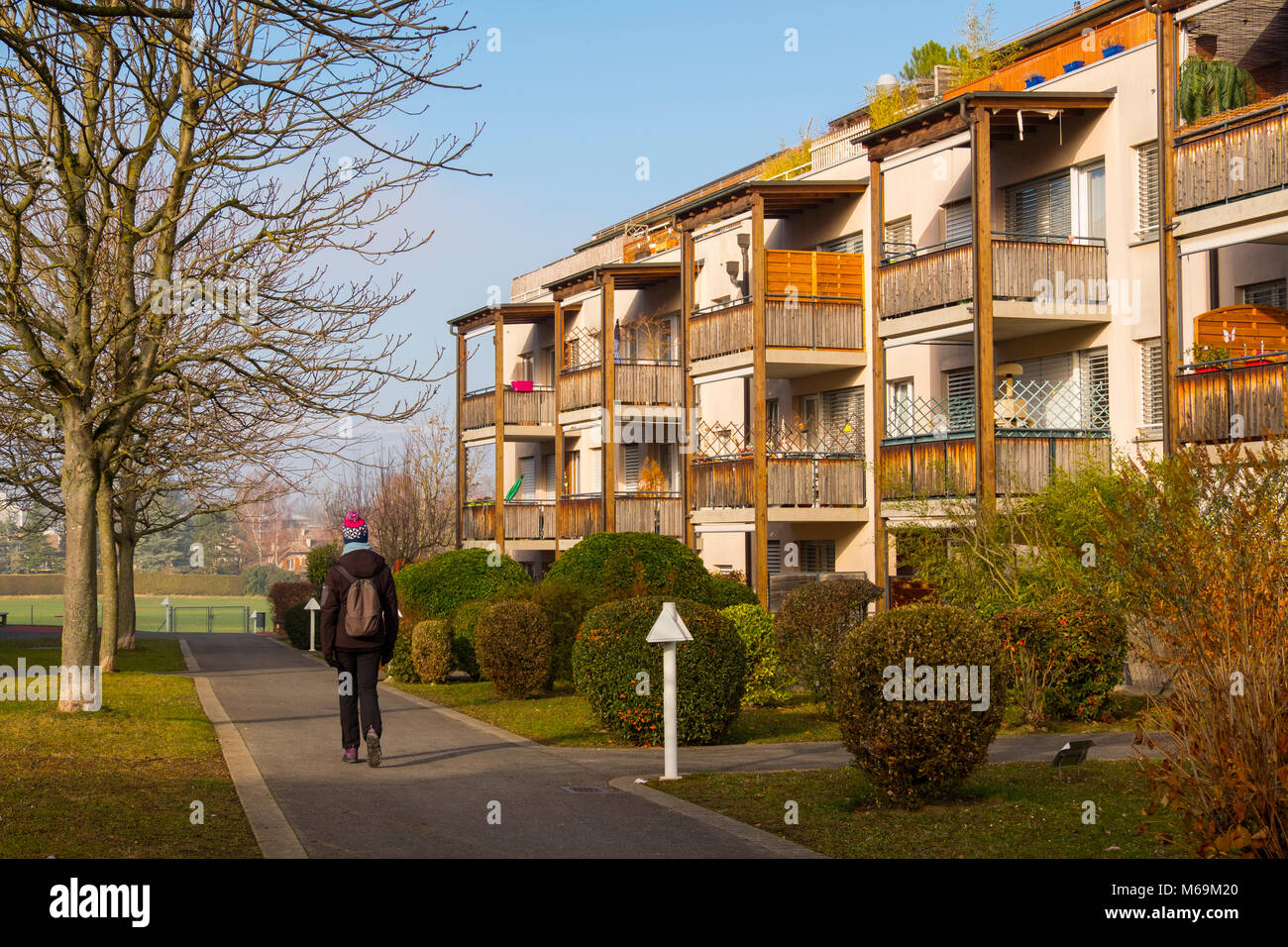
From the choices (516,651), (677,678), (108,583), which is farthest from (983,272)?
(108,583)

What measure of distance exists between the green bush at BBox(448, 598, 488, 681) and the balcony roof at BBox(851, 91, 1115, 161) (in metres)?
10.7

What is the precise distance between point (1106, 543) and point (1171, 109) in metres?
11.4

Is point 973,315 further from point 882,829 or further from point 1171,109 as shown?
point 882,829

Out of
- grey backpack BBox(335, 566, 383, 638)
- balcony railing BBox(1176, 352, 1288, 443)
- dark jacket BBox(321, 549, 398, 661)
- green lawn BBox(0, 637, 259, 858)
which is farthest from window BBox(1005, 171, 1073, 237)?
green lawn BBox(0, 637, 259, 858)

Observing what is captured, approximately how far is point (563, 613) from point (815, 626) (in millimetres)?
4147

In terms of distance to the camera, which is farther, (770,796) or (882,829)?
(770,796)

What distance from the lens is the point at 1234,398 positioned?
58.2ft

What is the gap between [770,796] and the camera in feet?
33.7

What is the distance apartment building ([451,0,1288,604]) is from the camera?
19.3 meters

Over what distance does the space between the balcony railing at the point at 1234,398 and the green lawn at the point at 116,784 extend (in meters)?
12.2

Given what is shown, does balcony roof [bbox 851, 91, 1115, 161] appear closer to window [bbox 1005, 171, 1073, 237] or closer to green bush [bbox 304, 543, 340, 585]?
window [bbox 1005, 171, 1073, 237]

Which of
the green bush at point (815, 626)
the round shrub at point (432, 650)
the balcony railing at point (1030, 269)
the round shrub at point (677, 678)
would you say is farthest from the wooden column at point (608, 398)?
the round shrub at point (677, 678)

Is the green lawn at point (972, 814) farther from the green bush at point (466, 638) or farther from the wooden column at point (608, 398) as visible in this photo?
the wooden column at point (608, 398)
